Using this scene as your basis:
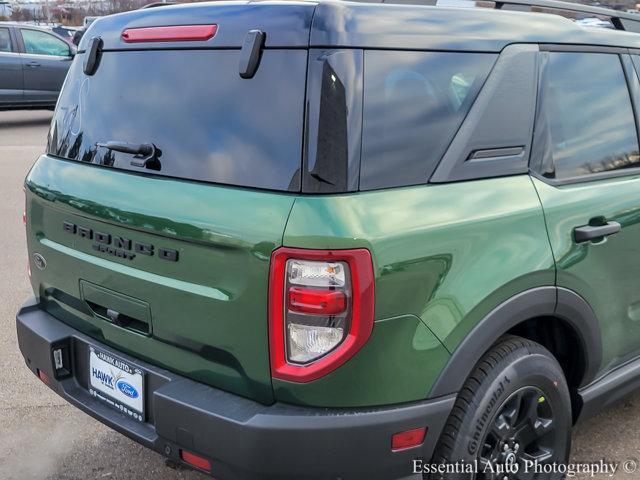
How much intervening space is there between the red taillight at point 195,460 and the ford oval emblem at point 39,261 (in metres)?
1.04

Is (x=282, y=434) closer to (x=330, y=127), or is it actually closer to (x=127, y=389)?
(x=127, y=389)

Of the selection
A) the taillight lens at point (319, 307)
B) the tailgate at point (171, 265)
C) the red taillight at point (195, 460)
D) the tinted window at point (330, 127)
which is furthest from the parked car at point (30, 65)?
the taillight lens at point (319, 307)

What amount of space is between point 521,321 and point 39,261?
187 cm

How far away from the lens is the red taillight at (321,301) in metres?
1.90

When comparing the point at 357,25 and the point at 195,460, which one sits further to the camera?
the point at 195,460

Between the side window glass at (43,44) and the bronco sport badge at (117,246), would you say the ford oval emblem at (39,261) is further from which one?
the side window glass at (43,44)

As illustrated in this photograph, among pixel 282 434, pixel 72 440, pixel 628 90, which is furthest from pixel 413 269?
pixel 72 440

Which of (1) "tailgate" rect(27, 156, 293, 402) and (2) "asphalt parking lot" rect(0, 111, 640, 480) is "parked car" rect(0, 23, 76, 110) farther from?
(1) "tailgate" rect(27, 156, 293, 402)

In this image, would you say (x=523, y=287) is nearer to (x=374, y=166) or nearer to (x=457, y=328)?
(x=457, y=328)

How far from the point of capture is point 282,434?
1.94m

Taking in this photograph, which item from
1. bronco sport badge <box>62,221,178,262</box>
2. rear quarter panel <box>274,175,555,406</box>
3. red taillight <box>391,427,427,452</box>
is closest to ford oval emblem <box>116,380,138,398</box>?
bronco sport badge <box>62,221,178,262</box>

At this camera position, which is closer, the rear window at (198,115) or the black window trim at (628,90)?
the rear window at (198,115)

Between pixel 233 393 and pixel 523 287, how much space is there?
100 cm

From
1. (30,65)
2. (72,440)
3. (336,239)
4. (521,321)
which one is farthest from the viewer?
(30,65)
